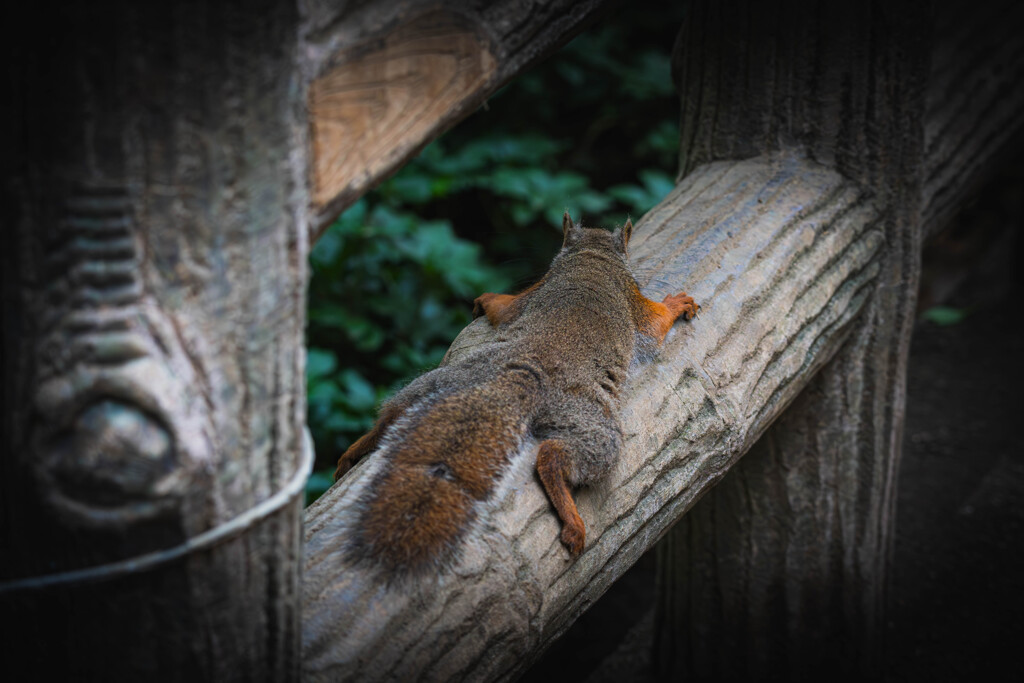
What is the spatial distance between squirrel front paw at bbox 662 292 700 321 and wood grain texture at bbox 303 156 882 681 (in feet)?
0.07

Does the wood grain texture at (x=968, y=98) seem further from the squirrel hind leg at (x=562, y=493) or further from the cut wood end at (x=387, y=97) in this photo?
the cut wood end at (x=387, y=97)

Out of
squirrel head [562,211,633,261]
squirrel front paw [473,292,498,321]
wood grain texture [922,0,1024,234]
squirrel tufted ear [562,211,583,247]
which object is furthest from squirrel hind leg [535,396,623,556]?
wood grain texture [922,0,1024,234]

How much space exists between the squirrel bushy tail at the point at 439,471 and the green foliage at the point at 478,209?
0.75 meters

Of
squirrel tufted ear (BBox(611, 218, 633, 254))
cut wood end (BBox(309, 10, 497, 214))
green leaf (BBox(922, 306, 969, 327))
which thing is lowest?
cut wood end (BBox(309, 10, 497, 214))

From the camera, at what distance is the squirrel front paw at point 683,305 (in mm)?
1705

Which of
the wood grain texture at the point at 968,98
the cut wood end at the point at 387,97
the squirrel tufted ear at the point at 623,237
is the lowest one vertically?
the cut wood end at the point at 387,97

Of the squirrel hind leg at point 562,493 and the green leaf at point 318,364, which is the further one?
the green leaf at point 318,364

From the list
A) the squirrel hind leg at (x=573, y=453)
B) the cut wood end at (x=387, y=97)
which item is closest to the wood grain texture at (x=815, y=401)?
the squirrel hind leg at (x=573, y=453)

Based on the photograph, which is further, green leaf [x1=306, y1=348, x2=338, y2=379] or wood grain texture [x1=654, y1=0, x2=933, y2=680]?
green leaf [x1=306, y1=348, x2=338, y2=379]

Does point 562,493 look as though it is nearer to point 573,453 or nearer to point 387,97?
point 573,453

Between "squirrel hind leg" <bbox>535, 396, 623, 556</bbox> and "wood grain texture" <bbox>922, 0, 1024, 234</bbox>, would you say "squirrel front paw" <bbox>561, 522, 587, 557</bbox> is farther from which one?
"wood grain texture" <bbox>922, 0, 1024, 234</bbox>

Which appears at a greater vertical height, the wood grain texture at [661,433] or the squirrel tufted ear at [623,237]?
the squirrel tufted ear at [623,237]

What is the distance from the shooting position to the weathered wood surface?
89 centimetres

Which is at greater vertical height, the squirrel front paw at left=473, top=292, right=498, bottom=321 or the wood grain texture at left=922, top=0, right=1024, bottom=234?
the wood grain texture at left=922, top=0, right=1024, bottom=234
